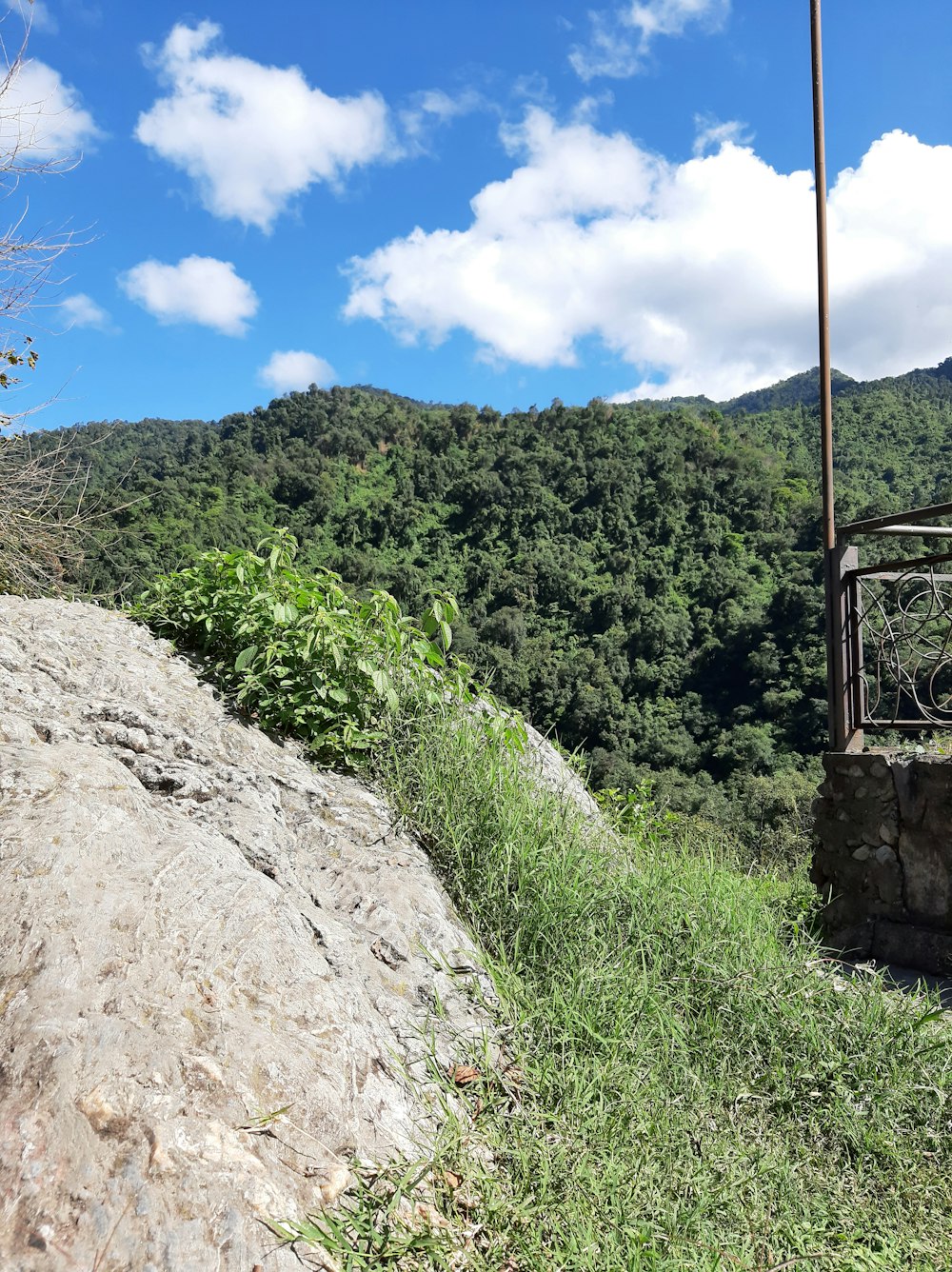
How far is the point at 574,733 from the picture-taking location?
2558 centimetres

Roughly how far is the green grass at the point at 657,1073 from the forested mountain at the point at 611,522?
9872 mm

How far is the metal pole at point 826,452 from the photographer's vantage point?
4.57m

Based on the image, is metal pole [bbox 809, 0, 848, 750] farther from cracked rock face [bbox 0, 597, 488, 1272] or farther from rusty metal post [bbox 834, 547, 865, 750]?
cracked rock face [bbox 0, 597, 488, 1272]

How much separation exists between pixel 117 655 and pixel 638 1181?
2453 millimetres

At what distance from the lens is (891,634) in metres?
4.52

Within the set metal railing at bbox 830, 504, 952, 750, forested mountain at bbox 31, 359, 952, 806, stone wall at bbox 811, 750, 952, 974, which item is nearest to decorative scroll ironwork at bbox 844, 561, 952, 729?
metal railing at bbox 830, 504, 952, 750

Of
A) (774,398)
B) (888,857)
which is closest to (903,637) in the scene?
(888,857)

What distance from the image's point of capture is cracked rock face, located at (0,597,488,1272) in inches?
56.1

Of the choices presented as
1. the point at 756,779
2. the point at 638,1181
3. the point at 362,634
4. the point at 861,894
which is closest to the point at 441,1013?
the point at 638,1181

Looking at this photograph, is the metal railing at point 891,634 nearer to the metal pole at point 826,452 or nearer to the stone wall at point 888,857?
the metal pole at point 826,452

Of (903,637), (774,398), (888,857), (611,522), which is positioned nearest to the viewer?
(888,857)

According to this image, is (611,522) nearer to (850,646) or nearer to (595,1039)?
(850,646)

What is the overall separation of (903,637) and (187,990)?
3.84m

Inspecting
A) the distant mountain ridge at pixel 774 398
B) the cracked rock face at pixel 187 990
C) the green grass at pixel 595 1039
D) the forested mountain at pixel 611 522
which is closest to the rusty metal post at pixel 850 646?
the green grass at pixel 595 1039
